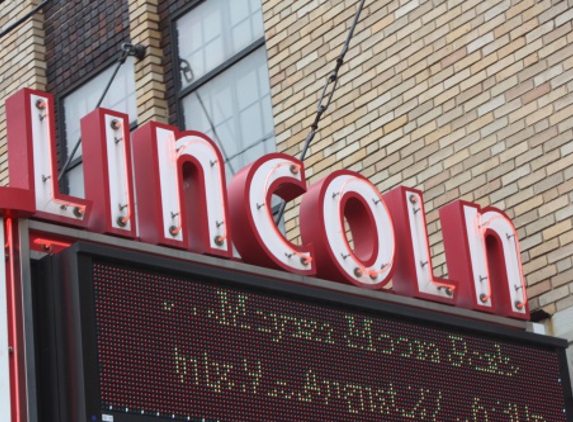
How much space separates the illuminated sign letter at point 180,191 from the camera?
10.2 m

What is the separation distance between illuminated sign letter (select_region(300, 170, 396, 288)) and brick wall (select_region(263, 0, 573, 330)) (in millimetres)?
1669

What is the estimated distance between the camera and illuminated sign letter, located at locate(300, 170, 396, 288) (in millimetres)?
10977

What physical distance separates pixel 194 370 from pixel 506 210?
4183 mm

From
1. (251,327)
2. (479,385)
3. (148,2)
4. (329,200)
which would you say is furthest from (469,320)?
(148,2)

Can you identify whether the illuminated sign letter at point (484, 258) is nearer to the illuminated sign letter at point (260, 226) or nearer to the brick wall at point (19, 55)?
the illuminated sign letter at point (260, 226)

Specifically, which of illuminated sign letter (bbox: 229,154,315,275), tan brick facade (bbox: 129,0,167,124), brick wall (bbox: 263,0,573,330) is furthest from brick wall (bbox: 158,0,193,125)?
illuminated sign letter (bbox: 229,154,315,275)

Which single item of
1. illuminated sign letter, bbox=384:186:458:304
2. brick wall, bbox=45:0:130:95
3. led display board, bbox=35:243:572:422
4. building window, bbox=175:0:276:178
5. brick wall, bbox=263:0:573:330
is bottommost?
led display board, bbox=35:243:572:422

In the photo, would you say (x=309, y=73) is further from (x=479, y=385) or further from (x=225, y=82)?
(x=479, y=385)

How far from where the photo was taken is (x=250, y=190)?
10766 millimetres

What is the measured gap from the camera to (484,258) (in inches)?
468

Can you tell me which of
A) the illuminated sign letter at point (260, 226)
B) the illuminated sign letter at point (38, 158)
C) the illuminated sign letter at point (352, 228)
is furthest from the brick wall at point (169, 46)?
the illuminated sign letter at point (38, 158)

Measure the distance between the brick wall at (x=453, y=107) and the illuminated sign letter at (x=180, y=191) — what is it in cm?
301

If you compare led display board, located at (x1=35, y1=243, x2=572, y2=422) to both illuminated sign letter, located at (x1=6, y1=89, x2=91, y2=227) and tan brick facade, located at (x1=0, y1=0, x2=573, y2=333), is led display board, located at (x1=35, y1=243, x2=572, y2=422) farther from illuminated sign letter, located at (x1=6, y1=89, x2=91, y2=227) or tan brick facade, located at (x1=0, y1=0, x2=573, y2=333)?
tan brick facade, located at (x1=0, y1=0, x2=573, y2=333)

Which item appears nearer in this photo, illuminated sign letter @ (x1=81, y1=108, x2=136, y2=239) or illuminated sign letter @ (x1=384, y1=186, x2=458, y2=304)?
illuminated sign letter @ (x1=81, y1=108, x2=136, y2=239)
